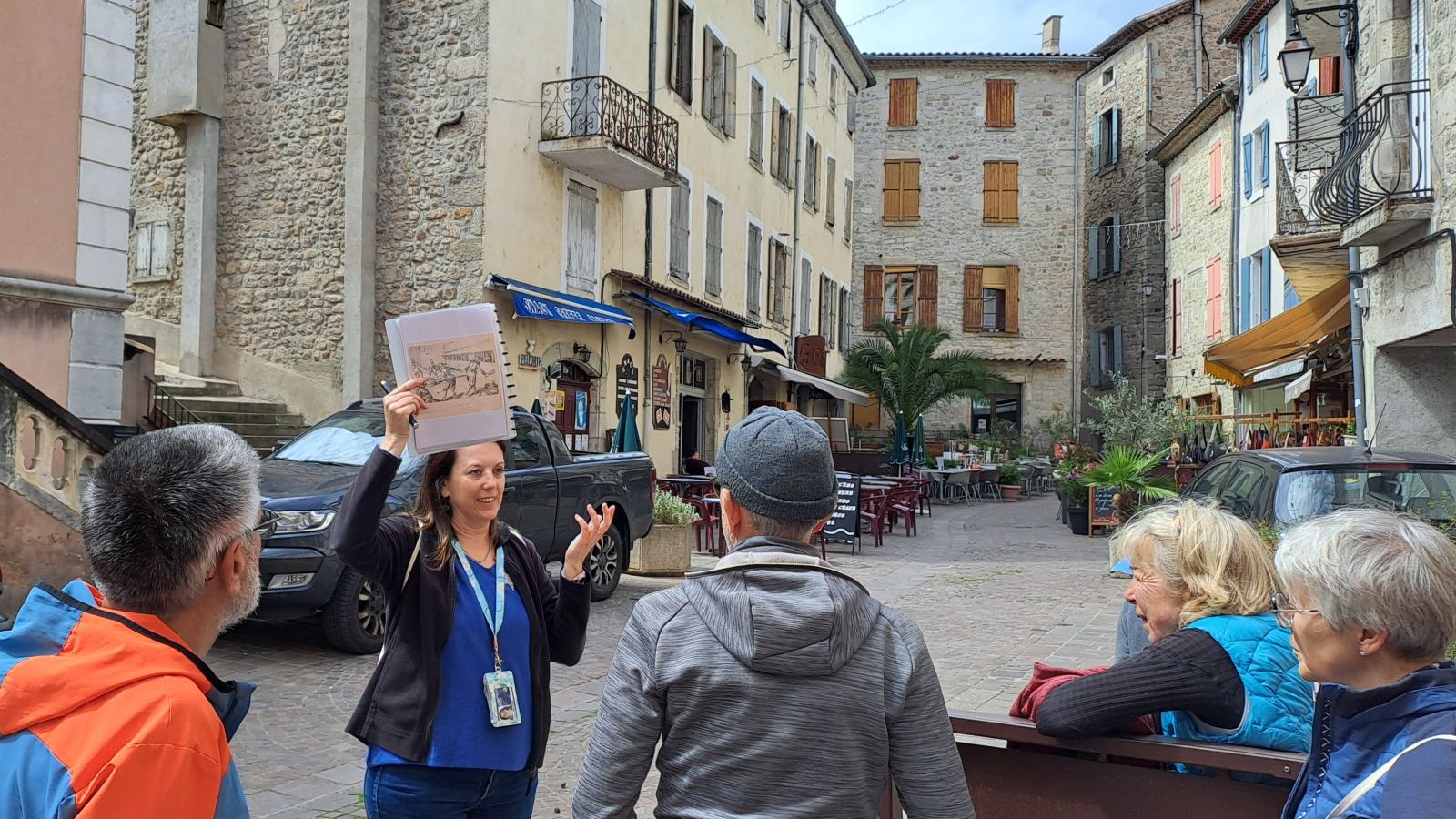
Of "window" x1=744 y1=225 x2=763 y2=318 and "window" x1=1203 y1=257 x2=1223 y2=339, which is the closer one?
"window" x1=744 y1=225 x2=763 y2=318

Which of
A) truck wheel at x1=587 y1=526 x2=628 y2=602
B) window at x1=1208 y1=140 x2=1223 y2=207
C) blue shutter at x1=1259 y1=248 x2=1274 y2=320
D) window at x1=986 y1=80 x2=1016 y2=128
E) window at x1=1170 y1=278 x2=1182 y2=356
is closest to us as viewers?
truck wheel at x1=587 y1=526 x2=628 y2=602

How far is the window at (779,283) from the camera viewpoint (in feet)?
82.5

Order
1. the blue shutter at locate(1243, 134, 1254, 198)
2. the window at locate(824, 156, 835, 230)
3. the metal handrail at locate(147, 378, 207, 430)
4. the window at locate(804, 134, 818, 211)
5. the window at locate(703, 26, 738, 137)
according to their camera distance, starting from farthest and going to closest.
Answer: the window at locate(824, 156, 835, 230) → the window at locate(804, 134, 818, 211) → the blue shutter at locate(1243, 134, 1254, 198) → the window at locate(703, 26, 738, 137) → the metal handrail at locate(147, 378, 207, 430)

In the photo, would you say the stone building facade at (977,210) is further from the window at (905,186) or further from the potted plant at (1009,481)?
the potted plant at (1009,481)

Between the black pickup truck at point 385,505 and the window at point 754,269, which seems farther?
the window at point 754,269

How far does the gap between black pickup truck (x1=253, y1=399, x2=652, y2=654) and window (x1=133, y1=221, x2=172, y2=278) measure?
9788 mm

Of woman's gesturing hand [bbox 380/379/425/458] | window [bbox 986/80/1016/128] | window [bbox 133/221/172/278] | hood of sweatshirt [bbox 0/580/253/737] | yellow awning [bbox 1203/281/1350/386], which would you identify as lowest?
hood of sweatshirt [bbox 0/580/253/737]

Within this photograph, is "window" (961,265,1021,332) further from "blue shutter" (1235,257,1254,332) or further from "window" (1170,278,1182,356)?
"blue shutter" (1235,257,1254,332)

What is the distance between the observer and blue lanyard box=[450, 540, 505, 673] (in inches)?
101

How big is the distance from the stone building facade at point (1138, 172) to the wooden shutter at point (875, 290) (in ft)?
21.5

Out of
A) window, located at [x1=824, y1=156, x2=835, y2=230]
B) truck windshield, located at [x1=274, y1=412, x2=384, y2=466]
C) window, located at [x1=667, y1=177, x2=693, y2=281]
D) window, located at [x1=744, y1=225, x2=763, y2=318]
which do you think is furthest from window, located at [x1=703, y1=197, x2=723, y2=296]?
truck windshield, located at [x1=274, y1=412, x2=384, y2=466]

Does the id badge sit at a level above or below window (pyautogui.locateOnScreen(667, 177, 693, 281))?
below

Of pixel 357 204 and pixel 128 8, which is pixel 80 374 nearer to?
pixel 128 8

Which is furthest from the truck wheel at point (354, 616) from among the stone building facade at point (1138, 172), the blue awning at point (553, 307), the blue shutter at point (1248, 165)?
the stone building facade at point (1138, 172)
